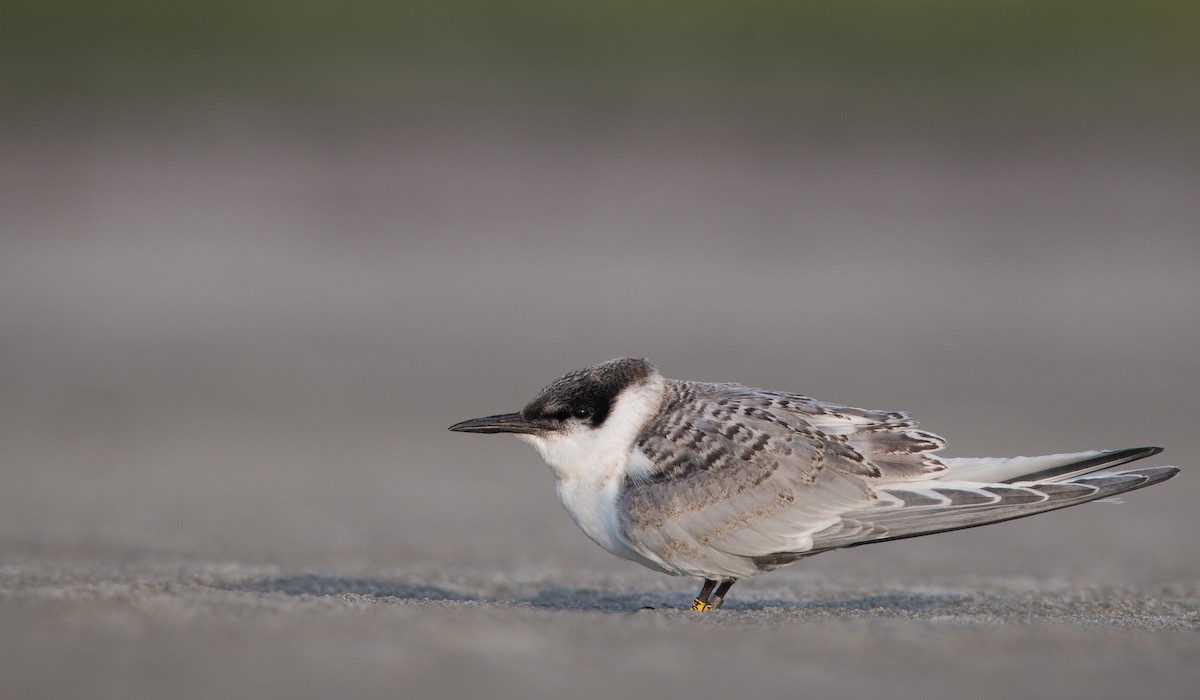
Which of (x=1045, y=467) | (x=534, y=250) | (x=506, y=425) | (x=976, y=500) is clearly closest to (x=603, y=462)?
Result: (x=506, y=425)

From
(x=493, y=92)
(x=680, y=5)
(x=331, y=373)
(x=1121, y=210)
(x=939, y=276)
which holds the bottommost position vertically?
(x=331, y=373)

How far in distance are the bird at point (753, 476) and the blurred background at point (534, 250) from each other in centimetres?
104

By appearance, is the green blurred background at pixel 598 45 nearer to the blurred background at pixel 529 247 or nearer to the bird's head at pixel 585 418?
the blurred background at pixel 529 247

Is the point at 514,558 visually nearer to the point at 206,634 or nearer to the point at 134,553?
the point at 134,553

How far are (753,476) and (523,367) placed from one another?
21.3ft

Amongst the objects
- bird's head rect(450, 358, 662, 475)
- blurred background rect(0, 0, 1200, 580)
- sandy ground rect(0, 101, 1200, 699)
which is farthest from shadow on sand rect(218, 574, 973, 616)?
blurred background rect(0, 0, 1200, 580)

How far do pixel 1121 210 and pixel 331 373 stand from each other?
32.3ft

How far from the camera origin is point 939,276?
1475cm

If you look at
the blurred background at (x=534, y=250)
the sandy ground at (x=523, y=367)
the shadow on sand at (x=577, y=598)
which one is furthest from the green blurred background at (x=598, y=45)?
the shadow on sand at (x=577, y=598)

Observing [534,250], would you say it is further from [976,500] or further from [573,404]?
[976,500]

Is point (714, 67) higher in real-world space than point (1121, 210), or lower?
higher

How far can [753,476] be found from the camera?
4594 millimetres

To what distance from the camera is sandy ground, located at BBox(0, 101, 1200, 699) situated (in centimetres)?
351

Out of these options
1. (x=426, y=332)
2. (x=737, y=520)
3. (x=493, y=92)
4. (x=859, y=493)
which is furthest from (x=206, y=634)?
(x=493, y=92)
